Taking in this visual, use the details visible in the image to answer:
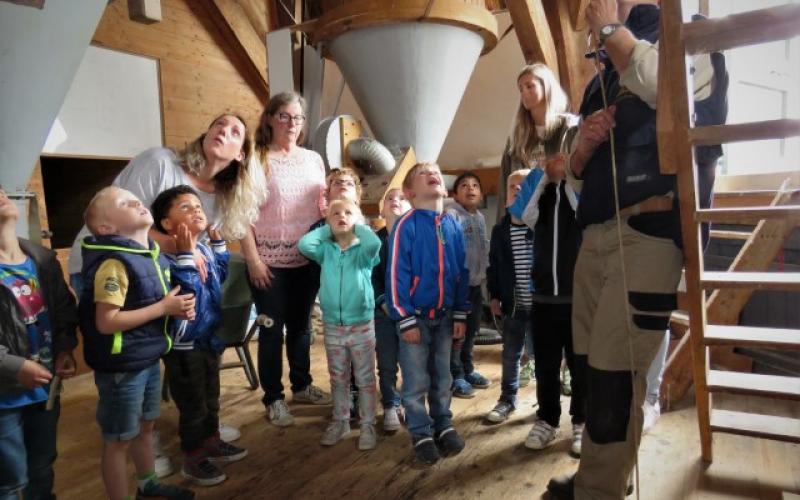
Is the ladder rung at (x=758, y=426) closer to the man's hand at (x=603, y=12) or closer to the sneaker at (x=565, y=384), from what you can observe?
the sneaker at (x=565, y=384)

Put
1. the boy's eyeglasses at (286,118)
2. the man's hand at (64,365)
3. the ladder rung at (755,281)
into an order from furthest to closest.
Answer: the boy's eyeglasses at (286,118) → the man's hand at (64,365) → the ladder rung at (755,281)

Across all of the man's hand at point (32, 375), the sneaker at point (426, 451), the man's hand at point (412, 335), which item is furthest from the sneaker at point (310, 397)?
the man's hand at point (32, 375)

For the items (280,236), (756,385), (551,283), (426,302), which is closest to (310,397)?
(280,236)

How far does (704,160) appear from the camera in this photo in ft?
4.58

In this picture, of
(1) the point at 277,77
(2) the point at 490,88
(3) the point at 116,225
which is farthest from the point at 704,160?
(2) the point at 490,88

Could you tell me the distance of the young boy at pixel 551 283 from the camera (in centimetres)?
200

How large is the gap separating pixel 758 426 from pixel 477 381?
133cm

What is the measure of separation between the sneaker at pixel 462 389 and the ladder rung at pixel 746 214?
66.9 inches

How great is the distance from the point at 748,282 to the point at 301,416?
195 centimetres

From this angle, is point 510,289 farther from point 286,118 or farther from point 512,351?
point 286,118

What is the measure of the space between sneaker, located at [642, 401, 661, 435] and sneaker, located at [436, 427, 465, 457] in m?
0.80

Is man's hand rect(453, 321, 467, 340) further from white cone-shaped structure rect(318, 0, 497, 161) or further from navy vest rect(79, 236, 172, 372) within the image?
white cone-shaped structure rect(318, 0, 497, 161)

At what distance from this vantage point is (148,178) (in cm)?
185

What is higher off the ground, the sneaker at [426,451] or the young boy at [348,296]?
the young boy at [348,296]
